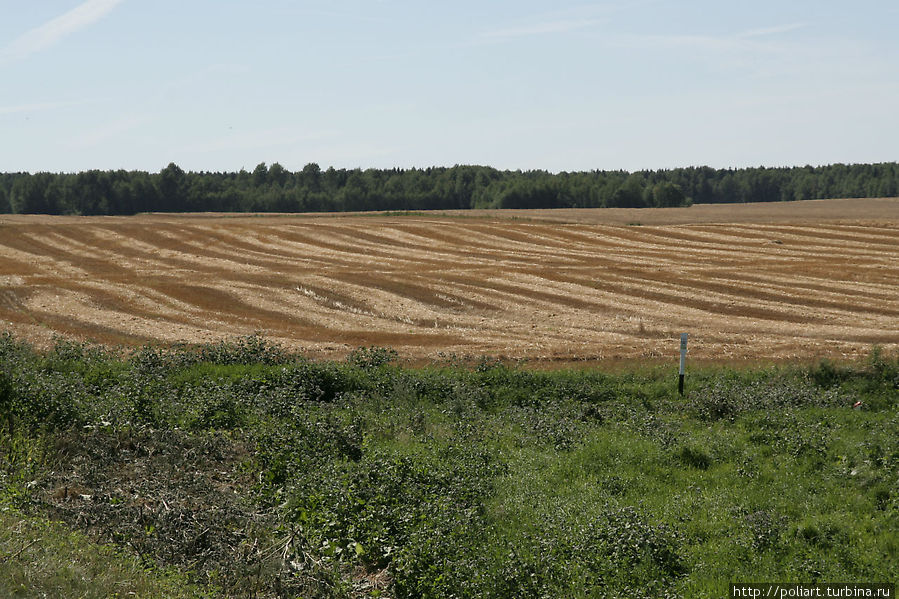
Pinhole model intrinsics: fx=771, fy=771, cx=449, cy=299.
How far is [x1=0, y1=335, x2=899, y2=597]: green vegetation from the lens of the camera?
31.2 ft

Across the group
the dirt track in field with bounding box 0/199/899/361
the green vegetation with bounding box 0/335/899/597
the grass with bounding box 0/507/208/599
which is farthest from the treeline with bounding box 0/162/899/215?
the grass with bounding box 0/507/208/599

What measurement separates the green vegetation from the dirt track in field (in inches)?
307

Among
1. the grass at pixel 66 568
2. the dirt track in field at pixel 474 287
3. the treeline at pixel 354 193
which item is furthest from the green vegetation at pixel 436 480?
the treeline at pixel 354 193

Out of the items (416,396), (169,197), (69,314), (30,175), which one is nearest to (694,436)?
(416,396)

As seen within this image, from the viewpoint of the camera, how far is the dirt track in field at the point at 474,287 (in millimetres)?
28359

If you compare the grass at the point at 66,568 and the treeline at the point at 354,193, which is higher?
the treeline at the point at 354,193

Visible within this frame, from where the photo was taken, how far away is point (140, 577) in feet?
30.0

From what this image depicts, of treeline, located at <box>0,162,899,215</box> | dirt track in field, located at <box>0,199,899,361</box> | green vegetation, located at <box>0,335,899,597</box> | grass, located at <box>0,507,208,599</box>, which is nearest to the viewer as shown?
grass, located at <box>0,507,208,599</box>

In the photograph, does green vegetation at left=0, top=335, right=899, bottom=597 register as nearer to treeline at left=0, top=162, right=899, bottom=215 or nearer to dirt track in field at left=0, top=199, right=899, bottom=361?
dirt track in field at left=0, top=199, right=899, bottom=361

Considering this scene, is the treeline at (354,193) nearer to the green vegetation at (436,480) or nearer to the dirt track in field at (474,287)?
the dirt track in field at (474,287)

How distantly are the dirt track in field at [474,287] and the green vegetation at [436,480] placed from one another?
7.79 meters

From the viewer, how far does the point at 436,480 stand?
12.1 metres

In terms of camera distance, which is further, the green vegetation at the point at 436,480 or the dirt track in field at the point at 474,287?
the dirt track in field at the point at 474,287

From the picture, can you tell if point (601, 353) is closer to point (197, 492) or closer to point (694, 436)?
point (694, 436)
